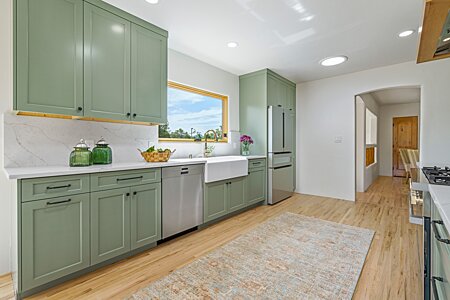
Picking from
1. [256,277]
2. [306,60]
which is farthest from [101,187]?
[306,60]

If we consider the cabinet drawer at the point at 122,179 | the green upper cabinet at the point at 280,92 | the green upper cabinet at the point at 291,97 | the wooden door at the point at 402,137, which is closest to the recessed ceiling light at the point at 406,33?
the green upper cabinet at the point at 280,92

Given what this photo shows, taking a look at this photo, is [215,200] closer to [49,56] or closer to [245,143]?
[245,143]

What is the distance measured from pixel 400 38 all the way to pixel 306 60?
3.94ft

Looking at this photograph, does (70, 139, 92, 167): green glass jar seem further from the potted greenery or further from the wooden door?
the wooden door

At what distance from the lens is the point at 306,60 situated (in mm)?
3586

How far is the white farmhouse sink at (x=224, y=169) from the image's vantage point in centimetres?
286

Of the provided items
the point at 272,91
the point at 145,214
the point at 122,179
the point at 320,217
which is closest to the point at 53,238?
the point at 122,179

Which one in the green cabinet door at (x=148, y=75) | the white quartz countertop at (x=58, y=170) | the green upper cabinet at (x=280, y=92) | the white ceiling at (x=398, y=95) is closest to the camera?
the white quartz countertop at (x=58, y=170)

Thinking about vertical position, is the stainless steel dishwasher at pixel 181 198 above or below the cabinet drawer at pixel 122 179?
below

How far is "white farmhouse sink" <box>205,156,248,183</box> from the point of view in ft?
9.38

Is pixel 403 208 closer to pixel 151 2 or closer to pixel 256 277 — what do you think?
pixel 256 277

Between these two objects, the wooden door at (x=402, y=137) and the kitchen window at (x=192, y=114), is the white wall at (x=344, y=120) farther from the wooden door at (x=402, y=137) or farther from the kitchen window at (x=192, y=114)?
the wooden door at (x=402, y=137)

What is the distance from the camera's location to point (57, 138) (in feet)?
6.93

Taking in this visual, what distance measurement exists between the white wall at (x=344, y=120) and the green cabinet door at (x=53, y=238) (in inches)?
170
